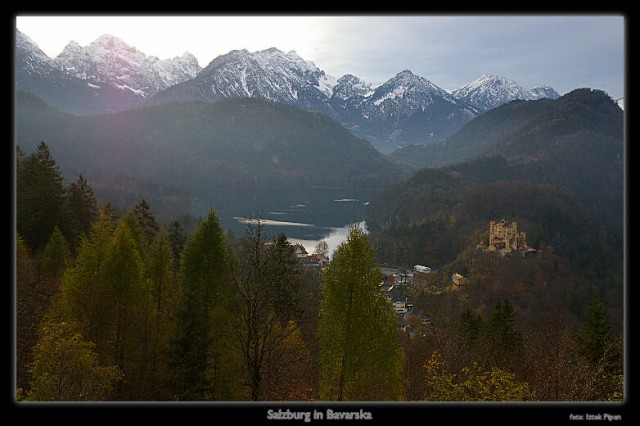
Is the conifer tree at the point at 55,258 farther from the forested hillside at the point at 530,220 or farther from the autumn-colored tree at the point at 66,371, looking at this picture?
the forested hillside at the point at 530,220

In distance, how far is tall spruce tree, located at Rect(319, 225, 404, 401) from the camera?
8211 mm

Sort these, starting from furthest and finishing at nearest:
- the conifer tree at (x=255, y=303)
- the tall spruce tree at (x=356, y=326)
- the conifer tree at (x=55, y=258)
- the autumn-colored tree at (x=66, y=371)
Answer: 1. the conifer tree at (x=55, y=258)
2. the conifer tree at (x=255, y=303)
3. the tall spruce tree at (x=356, y=326)
4. the autumn-colored tree at (x=66, y=371)

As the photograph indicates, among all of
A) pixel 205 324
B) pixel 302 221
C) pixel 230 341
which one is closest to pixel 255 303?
pixel 230 341

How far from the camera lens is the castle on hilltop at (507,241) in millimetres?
62188

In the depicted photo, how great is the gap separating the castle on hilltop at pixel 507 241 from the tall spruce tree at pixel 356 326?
56737mm

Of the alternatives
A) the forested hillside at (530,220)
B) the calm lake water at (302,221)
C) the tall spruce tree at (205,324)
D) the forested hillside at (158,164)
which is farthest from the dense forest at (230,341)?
the forested hillside at (158,164)

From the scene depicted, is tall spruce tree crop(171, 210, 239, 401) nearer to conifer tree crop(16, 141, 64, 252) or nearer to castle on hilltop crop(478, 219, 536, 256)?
conifer tree crop(16, 141, 64, 252)

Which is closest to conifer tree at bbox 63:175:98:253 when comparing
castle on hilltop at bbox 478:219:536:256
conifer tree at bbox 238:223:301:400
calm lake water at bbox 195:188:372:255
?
conifer tree at bbox 238:223:301:400

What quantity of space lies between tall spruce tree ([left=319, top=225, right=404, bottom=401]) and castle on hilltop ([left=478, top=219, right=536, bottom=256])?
56.7m

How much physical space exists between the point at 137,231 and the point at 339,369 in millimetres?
9497

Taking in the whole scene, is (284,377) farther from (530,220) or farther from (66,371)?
(530,220)

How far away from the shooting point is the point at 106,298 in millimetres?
9914

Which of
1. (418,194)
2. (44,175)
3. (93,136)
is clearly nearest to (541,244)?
(418,194)
